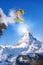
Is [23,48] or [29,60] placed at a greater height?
[23,48]

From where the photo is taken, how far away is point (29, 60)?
25.1ft

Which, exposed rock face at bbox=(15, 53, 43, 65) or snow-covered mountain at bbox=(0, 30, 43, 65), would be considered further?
snow-covered mountain at bbox=(0, 30, 43, 65)

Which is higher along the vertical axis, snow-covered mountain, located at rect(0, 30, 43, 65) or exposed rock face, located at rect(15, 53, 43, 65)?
snow-covered mountain, located at rect(0, 30, 43, 65)

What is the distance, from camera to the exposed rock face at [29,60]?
723cm

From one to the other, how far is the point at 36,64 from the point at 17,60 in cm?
126

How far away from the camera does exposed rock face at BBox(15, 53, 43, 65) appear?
23.7 ft

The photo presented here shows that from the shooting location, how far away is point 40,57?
7484 millimetres

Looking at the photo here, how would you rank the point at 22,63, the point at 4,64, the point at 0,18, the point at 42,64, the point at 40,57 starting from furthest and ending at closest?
the point at 4,64
the point at 22,63
the point at 40,57
the point at 42,64
the point at 0,18

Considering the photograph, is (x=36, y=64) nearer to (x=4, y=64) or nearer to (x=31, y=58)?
(x=31, y=58)

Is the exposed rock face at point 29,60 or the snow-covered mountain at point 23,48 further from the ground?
the snow-covered mountain at point 23,48

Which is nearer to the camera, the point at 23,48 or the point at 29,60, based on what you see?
the point at 29,60

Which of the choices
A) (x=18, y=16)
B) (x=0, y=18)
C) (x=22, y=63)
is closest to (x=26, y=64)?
(x=22, y=63)

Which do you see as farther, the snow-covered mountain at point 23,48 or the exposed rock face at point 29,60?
the snow-covered mountain at point 23,48

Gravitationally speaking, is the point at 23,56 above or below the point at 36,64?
above
